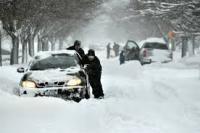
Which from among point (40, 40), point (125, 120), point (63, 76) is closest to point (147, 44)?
point (40, 40)

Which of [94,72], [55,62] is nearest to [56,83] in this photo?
[55,62]

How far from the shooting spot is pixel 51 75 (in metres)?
11.5

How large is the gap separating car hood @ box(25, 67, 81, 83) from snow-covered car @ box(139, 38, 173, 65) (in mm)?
18964

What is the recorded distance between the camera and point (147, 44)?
102ft

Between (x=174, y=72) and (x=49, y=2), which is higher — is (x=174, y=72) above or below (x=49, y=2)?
below

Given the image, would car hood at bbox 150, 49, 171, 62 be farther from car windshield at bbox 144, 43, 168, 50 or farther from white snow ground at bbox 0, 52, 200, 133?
white snow ground at bbox 0, 52, 200, 133

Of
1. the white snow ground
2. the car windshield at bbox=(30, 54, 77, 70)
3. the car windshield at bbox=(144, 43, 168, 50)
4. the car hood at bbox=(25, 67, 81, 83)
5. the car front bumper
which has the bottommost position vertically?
the white snow ground

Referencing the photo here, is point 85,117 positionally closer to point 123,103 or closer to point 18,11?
point 123,103

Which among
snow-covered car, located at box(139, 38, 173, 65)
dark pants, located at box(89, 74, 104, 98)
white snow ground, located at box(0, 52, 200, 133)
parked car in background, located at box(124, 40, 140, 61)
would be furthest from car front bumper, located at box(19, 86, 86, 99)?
parked car in background, located at box(124, 40, 140, 61)

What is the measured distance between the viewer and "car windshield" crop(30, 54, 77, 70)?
1250cm

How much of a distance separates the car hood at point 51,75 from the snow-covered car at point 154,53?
62.2ft

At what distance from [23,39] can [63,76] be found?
87.5 ft

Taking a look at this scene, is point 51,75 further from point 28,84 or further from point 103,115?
point 103,115

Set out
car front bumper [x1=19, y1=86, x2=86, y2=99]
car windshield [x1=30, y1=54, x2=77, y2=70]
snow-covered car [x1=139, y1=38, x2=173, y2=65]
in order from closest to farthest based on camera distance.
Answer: car front bumper [x1=19, y1=86, x2=86, y2=99]
car windshield [x1=30, y1=54, x2=77, y2=70]
snow-covered car [x1=139, y1=38, x2=173, y2=65]
